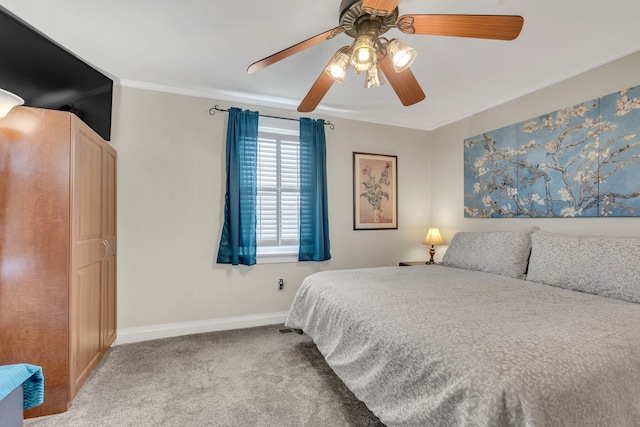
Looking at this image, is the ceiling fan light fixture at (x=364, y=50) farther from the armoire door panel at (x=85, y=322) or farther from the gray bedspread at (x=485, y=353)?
the armoire door panel at (x=85, y=322)

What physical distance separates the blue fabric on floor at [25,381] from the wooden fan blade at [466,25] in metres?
2.40

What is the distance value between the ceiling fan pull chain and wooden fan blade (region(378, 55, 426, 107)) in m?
0.21

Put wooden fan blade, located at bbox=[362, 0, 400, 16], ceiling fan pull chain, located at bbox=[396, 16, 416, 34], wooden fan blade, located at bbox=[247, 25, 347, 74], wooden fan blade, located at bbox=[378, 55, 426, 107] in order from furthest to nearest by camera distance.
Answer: wooden fan blade, located at bbox=[378, 55, 426, 107] → wooden fan blade, located at bbox=[247, 25, 347, 74] → ceiling fan pull chain, located at bbox=[396, 16, 416, 34] → wooden fan blade, located at bbox=[362, 0, 400, 16]

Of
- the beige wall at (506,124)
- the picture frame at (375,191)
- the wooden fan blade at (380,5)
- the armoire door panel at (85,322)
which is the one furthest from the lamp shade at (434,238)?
the armoire door panel at (85,322)

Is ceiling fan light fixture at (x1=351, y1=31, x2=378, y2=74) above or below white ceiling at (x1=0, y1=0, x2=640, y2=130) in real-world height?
below

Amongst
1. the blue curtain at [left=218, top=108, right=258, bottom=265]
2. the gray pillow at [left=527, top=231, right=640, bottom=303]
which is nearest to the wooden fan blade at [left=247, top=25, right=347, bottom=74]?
the blue curtain at [left=218, top=108, right=258, bottom=265]

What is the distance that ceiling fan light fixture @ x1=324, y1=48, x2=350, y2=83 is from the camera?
1.62 meters

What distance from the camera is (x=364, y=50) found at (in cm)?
151

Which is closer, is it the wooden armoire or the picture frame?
the wooden armoire

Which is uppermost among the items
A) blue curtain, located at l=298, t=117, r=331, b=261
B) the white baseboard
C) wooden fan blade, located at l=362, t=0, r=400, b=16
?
wooden fan blade, located at l=362, t=0, r=400, b=16

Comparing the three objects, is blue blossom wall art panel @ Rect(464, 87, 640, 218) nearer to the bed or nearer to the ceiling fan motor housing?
the bed

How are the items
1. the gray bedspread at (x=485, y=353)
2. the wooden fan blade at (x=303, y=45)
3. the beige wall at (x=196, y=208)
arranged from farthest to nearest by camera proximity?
the beige wall at (x=196, y=208) → the wooden fan blade at (x=303, y=45) → the gray bedspread at (x=485, y=353)

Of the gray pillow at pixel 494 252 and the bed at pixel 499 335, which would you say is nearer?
the bed at pixel 499 335

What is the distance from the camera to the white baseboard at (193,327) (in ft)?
9.01
